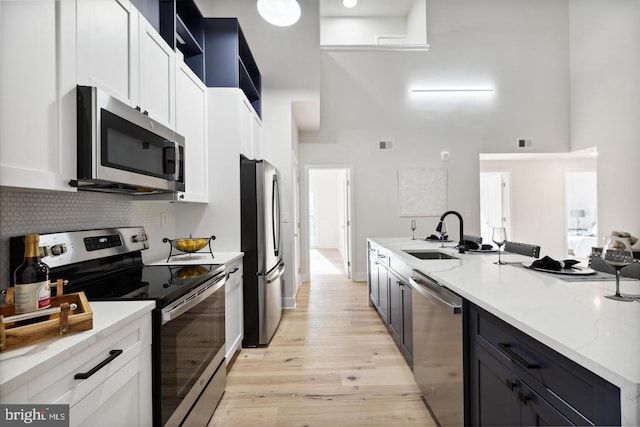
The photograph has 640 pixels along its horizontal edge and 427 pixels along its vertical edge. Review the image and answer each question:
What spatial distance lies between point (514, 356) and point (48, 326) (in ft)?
4.66

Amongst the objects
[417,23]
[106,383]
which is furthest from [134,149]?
[417,23]

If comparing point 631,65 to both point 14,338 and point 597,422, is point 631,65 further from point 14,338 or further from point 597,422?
point 14,338

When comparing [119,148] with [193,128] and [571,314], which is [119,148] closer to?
[193,128]

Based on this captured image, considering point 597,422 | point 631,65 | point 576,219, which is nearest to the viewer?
point 597,422

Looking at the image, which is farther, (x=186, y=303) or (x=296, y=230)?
(x=296, y=230)

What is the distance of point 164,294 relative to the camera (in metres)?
1.26

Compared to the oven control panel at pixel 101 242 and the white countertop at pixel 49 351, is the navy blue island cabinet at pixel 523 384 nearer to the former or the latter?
the white countertop at pixel 49 351

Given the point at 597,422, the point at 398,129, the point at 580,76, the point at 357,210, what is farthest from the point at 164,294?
the point at 580,76

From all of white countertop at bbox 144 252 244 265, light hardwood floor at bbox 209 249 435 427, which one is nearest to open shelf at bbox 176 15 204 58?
white countertop at bbox 144 252 244 265

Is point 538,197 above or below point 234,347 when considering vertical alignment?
above

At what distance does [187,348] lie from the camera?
1430mm

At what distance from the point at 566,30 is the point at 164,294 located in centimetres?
789

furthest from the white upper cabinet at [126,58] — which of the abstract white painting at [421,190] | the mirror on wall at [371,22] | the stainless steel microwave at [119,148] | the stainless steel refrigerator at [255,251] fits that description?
the mirror on wall at [371,22]

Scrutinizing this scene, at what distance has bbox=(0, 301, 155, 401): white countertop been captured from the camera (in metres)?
0.65
